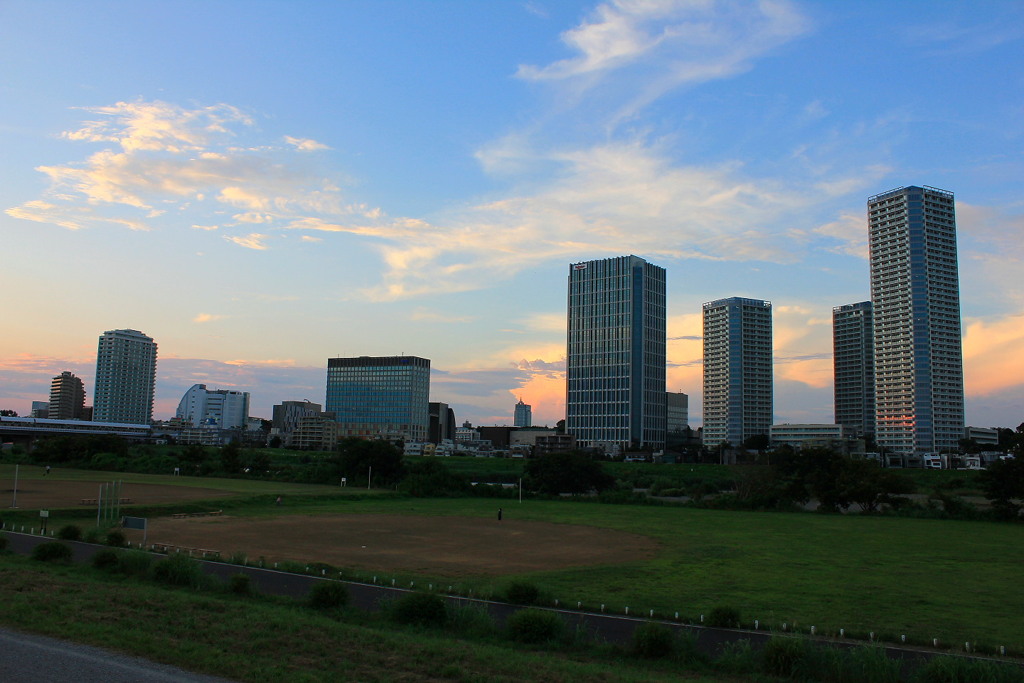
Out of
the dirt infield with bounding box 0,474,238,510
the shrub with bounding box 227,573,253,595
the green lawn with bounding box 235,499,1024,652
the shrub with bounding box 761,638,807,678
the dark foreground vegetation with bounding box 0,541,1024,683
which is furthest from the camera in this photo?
the dirt infield with bounding box 0,474,238,510

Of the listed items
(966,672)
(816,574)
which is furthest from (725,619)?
(816,574)

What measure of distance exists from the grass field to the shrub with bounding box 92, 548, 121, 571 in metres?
11.7

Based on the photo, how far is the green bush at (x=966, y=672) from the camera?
45.1 feet

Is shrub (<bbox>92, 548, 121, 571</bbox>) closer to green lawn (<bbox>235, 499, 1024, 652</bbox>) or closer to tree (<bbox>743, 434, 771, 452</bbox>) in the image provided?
green lawn (<bbox>235, 499, 1024, 652</bbox>)

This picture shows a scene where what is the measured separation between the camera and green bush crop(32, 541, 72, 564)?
24.2 m

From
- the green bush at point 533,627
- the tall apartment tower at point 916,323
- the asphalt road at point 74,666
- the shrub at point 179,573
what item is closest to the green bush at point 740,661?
the green bush at point 533,627

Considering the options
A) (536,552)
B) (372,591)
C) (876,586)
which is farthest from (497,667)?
(536,552)

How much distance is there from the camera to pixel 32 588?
58.6 feet

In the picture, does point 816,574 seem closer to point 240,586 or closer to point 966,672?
point 966,672

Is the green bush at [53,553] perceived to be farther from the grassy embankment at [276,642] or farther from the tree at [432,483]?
the tree at [432,483]

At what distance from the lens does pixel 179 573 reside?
2133 centimetres

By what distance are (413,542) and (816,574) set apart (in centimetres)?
2108

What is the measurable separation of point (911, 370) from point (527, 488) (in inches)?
5232

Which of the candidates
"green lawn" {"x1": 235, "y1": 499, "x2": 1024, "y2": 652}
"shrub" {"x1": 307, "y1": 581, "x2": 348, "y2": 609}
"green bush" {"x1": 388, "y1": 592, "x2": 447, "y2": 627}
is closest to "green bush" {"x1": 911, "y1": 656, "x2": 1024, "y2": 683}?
"green lawn" {"x1": 235, "y1": 499, "x2": 1024, "y2": 652}
